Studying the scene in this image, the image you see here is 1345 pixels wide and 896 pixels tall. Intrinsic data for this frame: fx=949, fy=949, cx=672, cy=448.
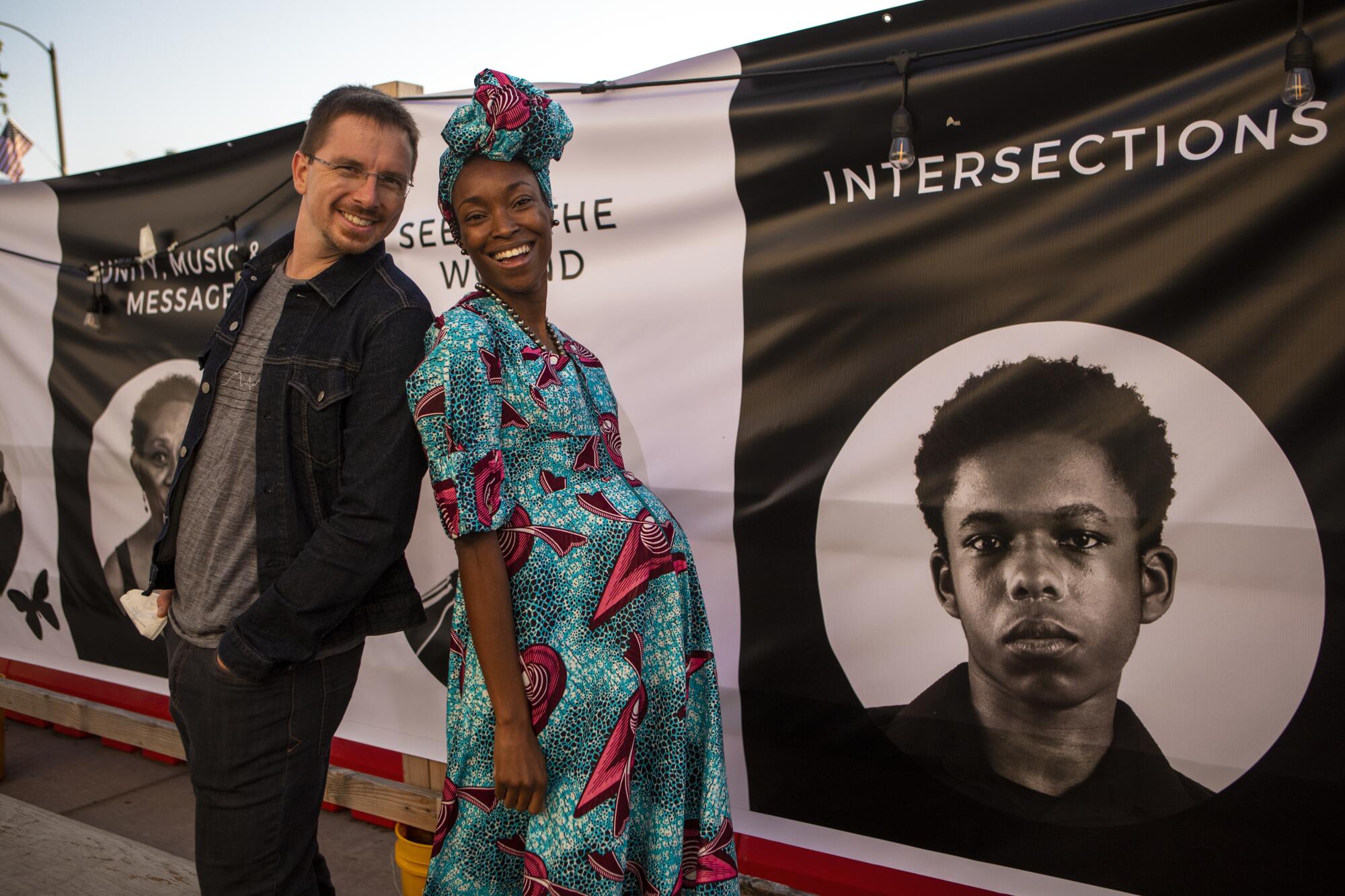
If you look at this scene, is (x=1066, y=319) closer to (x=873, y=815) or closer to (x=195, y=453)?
(x=873, y=815)

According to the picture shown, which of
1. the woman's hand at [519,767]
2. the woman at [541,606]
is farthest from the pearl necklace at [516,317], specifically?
the woman's hand at [519,767]

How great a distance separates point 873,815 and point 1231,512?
1062 mm

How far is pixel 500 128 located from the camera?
1.60 meters

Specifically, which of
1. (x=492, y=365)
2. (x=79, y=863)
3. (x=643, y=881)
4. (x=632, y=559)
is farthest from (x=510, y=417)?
(x=79, y=863)

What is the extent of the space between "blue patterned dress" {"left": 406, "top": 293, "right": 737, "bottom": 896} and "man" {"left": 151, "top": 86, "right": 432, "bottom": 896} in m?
0.15

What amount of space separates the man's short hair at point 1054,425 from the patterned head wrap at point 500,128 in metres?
1.09

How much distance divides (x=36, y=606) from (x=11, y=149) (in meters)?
6.82

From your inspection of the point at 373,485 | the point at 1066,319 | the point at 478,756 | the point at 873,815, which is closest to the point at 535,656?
the point at 478,756

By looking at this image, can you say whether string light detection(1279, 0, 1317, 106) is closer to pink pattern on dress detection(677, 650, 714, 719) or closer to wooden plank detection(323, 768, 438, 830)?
pink pattern on dress detection(677, 650, 714, 719)

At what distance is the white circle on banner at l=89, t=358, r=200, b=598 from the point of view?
3.54m

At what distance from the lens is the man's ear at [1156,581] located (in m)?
1.98

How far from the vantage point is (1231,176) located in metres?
1.89

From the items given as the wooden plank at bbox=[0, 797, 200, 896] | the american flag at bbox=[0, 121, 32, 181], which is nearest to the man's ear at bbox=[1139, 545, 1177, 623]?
the wooden plank at bbox=[0, 797, 200, 896]

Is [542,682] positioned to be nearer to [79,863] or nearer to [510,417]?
[510,417]
